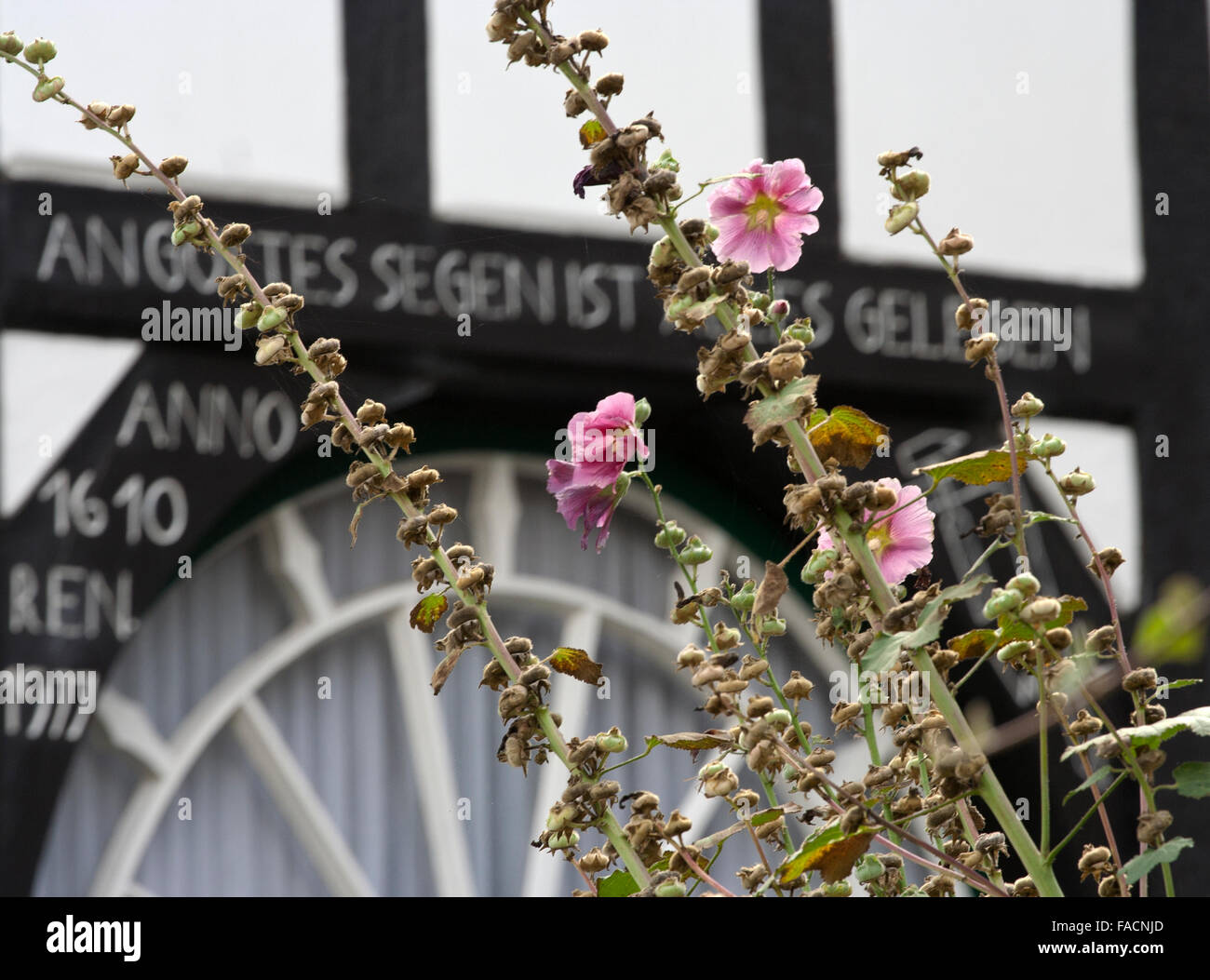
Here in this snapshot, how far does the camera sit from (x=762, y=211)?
0.79m

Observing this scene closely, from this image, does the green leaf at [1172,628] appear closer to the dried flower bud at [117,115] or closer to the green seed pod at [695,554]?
the green seed pod at [695,554]

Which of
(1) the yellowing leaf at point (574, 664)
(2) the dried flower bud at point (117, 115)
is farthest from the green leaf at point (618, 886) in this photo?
(2) the dried flower bud at point (117, 115)

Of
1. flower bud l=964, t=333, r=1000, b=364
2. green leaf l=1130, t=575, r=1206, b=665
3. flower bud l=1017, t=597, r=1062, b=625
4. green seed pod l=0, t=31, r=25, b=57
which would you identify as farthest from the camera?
green seed pod l=0, t=31, r=25, b=57

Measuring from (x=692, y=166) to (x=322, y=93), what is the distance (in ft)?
2.51

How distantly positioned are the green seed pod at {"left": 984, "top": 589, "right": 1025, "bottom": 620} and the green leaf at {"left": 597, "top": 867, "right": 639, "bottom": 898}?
229 millimetres

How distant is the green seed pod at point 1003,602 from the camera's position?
0.61 metres

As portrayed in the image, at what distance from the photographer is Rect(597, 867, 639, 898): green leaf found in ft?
2.50

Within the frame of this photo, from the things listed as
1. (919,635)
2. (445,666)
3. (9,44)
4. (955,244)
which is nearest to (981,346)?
(955,244)

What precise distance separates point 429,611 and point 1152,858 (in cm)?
32

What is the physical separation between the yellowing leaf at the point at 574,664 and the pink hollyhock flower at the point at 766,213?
0.65ft

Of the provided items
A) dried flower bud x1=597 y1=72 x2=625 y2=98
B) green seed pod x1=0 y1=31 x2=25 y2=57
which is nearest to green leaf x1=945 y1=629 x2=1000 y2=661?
dried flower bud x1=597 y1=72 x2=625 y2=98

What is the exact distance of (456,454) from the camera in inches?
129

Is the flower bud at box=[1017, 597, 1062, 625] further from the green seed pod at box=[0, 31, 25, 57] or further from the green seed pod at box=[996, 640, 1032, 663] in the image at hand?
the green seed pod at box=[0, 31, 25, 57]
